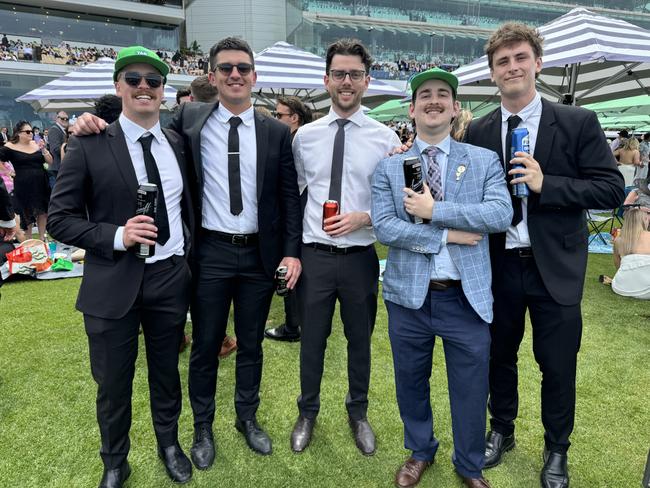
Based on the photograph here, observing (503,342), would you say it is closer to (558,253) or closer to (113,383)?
(558,253)

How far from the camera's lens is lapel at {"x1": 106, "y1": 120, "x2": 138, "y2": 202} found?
228 centimetres

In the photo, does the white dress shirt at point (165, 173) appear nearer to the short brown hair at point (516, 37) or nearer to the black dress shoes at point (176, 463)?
the black dress shoes at point (176, 463)

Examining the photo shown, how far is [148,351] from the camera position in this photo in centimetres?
259

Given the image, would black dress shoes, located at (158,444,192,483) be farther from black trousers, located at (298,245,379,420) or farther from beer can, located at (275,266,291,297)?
beer can, located at (275,266,291,297)

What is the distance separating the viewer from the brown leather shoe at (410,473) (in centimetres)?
263

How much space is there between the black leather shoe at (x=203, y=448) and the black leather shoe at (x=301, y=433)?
21.7 inches

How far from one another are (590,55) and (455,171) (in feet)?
13.2

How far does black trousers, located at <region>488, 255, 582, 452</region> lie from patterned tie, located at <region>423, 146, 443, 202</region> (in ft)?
1.92

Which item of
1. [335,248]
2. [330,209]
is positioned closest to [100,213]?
[330,209]

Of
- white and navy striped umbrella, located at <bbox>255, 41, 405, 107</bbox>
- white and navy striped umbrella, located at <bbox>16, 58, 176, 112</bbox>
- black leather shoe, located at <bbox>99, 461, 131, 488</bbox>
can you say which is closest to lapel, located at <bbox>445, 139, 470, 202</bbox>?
black leather shoe, located at <bbox>99, 461, 131, 488</bbox>

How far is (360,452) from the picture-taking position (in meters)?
2.97

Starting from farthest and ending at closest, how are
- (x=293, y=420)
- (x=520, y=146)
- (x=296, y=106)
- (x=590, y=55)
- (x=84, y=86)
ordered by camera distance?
(x=84, y=86), (x=296, y=106), (x=590, y=55), (x=293, y=420), (x=520, y=146)

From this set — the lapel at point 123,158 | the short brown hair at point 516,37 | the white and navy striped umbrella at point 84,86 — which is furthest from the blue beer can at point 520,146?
the white and navy striped umbrella at point 84,86

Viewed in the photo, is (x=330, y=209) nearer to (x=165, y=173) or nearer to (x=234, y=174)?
(x=234, y=174)
